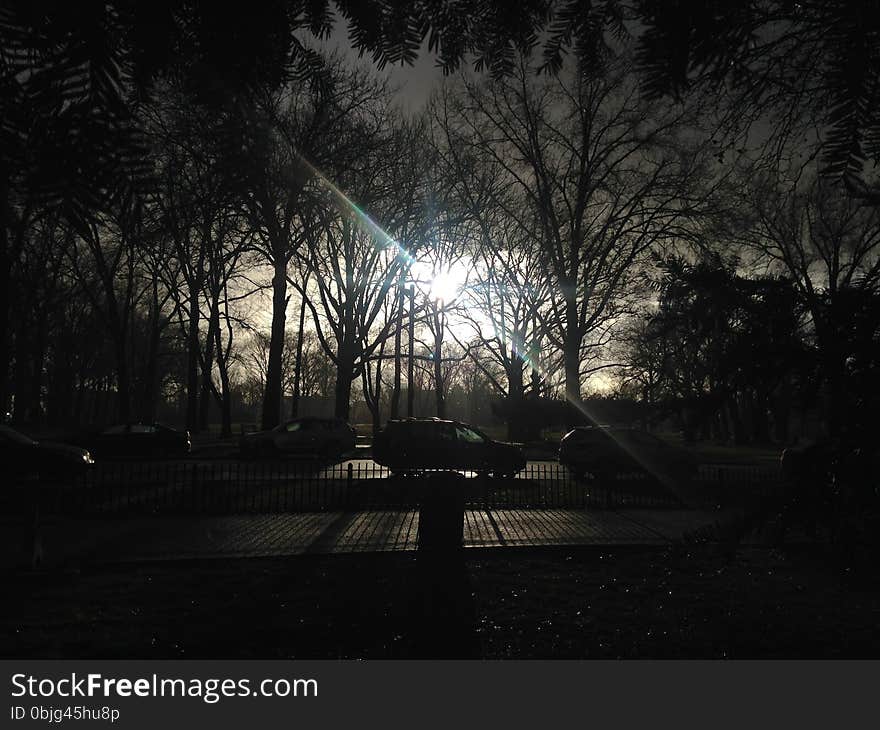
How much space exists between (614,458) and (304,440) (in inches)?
526

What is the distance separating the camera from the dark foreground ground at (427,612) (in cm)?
509

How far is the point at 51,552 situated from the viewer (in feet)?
28.3

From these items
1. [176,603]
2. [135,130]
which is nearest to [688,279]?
[135,130]

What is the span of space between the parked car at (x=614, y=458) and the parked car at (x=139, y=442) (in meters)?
15.8

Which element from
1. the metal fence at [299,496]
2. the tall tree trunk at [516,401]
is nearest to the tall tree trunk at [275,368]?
the metal fence at [299,496]

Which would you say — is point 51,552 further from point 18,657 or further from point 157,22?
point 157,22

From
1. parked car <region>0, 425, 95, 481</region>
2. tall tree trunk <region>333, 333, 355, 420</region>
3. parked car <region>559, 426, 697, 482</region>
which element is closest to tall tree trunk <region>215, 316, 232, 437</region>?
tall tree trunk <region>333, 333, 355, 420</region>

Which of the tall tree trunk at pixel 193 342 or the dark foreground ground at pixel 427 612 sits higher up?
the tall tree trunk at pixel 193 342

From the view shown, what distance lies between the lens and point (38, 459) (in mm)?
15859

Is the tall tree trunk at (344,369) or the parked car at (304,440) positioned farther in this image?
the tall tree trunk at (344,369)

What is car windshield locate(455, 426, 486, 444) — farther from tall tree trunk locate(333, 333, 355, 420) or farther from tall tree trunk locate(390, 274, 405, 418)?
tall tree trunk locate(390, 274, 405, 418)

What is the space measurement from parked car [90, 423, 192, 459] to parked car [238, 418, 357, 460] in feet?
8.84

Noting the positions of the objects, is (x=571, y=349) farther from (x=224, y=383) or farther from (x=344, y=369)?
(x=224, y=383)

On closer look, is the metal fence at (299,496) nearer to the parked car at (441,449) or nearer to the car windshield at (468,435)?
the parked car at (441,449)
